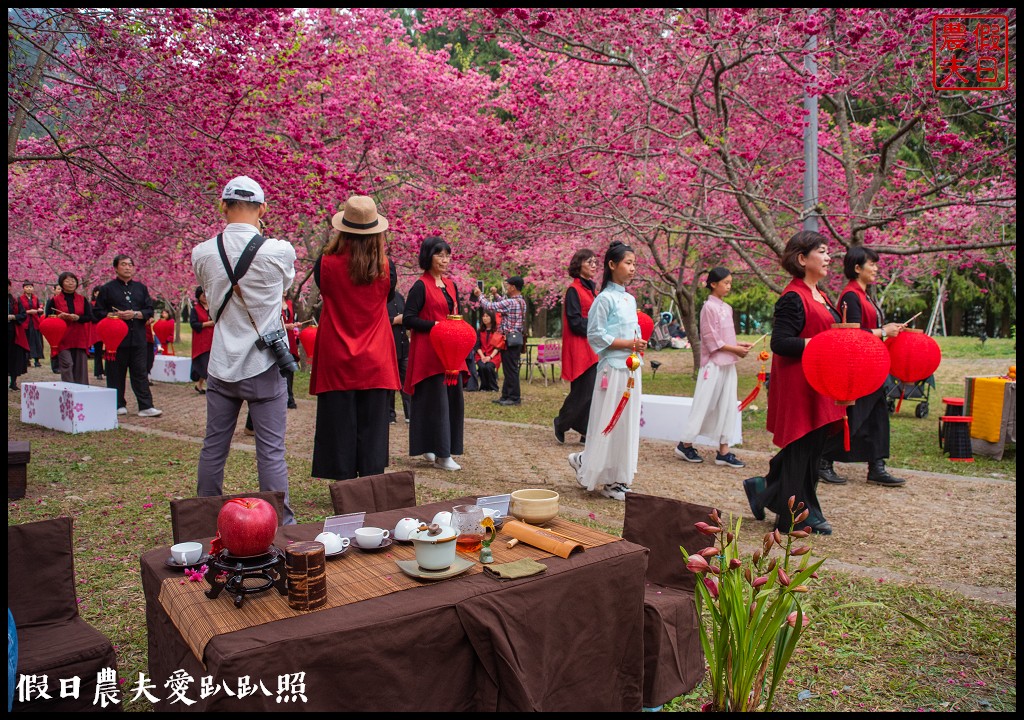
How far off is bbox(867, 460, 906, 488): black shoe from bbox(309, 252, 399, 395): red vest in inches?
177

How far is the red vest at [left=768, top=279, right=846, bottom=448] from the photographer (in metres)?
4.52

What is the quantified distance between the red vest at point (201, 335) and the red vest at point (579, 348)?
5.14 metres

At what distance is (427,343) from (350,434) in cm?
165

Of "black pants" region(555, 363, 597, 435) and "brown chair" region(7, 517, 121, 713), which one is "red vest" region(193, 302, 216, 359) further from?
"brown chair" region(7, 517, 121, 713)

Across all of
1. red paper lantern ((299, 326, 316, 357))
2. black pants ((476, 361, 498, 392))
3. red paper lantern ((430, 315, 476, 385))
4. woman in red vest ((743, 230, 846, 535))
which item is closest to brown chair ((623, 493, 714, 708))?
woman in red vest ((743, 230, 846, 535))

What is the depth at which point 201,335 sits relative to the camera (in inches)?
393

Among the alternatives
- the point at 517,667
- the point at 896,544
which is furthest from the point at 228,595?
the point at 896,544

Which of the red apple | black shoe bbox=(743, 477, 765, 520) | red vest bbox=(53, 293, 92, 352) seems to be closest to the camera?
the red apple

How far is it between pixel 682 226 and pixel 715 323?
6.22 m

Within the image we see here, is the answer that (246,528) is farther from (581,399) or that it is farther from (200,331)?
(200,331)

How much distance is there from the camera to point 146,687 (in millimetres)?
2139

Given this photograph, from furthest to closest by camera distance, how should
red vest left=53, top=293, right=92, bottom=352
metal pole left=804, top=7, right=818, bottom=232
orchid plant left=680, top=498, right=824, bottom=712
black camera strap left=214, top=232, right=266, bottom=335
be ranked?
red vest left=53, top=293, right=92, bottom=352, metal pole left=804, top=7, right=818, bottom=232, black camera strap left=214, top=232, right=266, bottom=335, orchid plant left=680, top=498, right=824, bottom=712

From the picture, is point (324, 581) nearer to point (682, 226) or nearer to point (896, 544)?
point (896, 544)

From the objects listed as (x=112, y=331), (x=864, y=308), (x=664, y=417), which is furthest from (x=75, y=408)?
(x=864, y=308)
